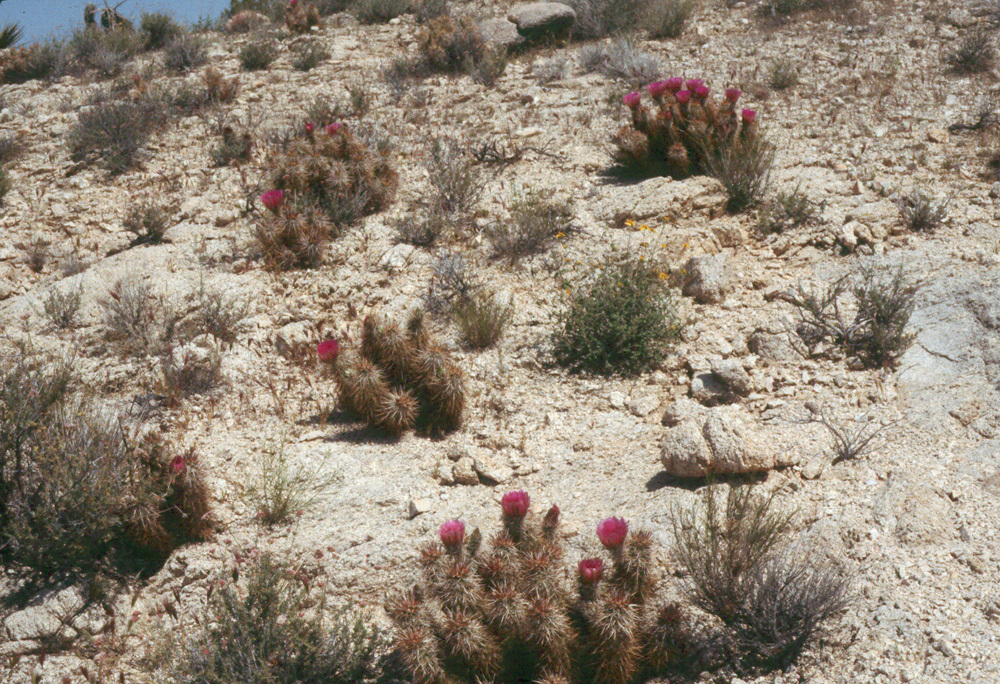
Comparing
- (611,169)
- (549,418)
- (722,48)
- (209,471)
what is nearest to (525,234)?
(611,169)

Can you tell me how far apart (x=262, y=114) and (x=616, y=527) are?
24.2ft

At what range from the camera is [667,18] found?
10.3 metres

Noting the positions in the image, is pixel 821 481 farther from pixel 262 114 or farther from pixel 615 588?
pixel 262 114

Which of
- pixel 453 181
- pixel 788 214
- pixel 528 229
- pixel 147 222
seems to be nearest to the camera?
pixel 788 214

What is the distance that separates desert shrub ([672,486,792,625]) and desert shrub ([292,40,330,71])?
29.0ft

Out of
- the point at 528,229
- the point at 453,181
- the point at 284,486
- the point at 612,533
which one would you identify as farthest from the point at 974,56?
the point at 284,486

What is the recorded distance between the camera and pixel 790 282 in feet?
18.4

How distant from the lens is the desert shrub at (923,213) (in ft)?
19.2

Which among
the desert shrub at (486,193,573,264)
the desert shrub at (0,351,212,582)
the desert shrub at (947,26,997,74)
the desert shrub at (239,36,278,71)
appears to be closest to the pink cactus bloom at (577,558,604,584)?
the desert shrub at (0,351,212,582)

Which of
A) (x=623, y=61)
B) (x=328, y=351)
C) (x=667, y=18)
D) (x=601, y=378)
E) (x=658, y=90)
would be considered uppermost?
(x=667, y=18)

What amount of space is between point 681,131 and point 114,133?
6140mm

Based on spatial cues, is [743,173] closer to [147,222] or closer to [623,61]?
[623,61]

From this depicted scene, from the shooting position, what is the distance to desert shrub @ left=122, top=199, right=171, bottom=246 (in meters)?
6.92

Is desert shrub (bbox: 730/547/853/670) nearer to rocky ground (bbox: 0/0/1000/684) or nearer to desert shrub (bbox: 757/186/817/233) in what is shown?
rocky ground (bbox: 0/0/1000/684)
